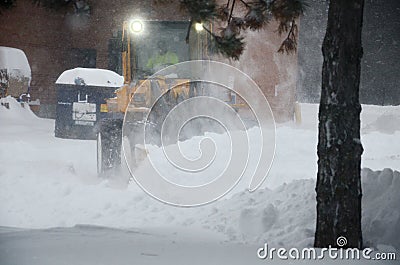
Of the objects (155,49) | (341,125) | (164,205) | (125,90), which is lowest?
(164,205)

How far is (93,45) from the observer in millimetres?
2857

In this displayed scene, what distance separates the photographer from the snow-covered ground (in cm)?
202

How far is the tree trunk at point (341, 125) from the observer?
1.95 meters

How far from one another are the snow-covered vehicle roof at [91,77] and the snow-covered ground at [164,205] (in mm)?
283

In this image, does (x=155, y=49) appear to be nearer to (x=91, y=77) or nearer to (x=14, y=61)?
(x=91, y=77)

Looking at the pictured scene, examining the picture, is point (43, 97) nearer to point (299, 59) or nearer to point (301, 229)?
point (299, 59)

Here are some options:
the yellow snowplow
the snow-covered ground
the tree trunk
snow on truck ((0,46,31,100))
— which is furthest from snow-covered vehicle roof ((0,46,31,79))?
the tree trunk

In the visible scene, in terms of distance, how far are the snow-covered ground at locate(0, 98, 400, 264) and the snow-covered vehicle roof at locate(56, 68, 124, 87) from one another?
283 millimetres

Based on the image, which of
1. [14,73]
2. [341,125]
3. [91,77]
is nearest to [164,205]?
[91,77]

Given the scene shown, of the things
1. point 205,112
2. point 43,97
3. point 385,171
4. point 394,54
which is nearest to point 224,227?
point 385,171

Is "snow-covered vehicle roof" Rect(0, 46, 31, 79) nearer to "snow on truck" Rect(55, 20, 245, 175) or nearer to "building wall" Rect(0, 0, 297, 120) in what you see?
"building wall" Rect(0, 0, 297, 120)

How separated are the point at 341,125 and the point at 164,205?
121 cm

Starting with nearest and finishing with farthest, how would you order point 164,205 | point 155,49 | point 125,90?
1. point 164,205
2. point 155,49
3. point 125,90

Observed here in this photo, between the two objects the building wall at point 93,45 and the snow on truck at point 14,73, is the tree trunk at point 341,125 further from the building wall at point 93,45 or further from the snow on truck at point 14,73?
the snow on truck at point 14,73
